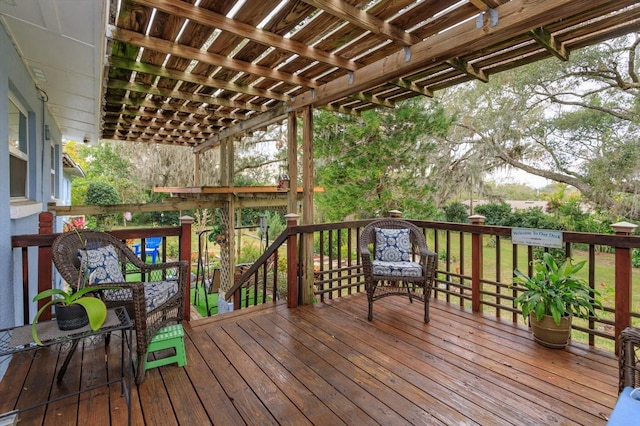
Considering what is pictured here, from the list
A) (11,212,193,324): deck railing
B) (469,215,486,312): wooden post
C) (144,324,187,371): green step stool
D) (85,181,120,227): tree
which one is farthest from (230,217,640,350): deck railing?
(85,181,120,227): tree

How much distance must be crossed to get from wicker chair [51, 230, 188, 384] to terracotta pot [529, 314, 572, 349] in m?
2.98

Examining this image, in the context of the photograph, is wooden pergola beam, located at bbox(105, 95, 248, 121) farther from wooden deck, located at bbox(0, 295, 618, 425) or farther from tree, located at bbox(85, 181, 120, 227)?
tree, located at bbox(85, 181, 120, 227)

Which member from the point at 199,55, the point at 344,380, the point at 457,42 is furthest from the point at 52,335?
the point at 457,42

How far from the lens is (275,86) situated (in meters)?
3.61

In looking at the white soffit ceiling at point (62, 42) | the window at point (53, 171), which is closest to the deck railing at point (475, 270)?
the white soffit ceiling at point (62, 42)

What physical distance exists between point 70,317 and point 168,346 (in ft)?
2.59

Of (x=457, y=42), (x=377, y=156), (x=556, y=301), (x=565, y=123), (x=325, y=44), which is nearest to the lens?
(x=457, y=42)

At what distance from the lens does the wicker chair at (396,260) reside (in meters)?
3.22

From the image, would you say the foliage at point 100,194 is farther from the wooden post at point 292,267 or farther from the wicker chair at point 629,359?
the wicker chair at point 629,359

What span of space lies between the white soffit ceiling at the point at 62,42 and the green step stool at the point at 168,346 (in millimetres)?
2156

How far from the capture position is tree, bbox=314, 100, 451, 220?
22.7 feet

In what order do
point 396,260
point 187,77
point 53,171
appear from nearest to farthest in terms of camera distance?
point 187,77 < point 396,260 < point 53,171

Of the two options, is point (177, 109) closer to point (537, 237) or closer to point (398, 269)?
point (398, 269)

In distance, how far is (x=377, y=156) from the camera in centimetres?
710
